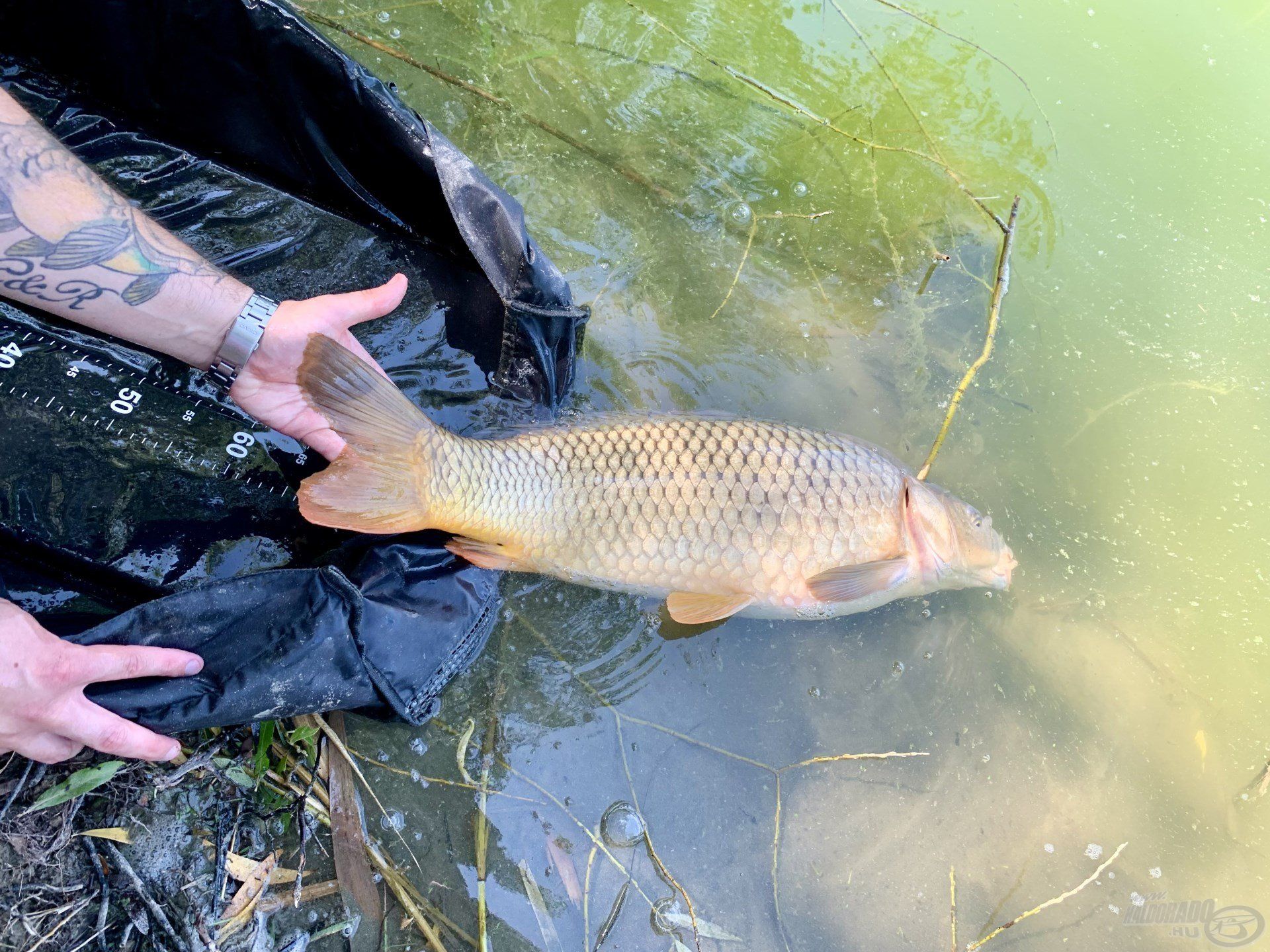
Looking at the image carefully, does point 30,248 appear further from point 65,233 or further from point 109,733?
point 109,733

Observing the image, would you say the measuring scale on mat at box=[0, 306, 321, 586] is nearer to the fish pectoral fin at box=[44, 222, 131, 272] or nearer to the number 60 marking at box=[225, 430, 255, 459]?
the number 60 marking at box=[225, 430, 255, 459]

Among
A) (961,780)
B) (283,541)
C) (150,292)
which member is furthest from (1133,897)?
(150,292)

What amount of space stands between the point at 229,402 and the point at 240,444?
0.11 meters

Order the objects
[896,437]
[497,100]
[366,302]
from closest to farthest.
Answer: [366,302]
[896,437]
[497,100]

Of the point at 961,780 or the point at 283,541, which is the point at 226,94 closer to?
the point at 283,541

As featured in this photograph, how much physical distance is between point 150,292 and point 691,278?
1.42 meters

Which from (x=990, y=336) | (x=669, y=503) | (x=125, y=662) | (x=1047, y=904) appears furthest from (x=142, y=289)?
(x=1047, y=904)

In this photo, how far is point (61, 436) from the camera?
1.67 m

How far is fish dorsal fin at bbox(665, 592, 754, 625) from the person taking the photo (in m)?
1.80

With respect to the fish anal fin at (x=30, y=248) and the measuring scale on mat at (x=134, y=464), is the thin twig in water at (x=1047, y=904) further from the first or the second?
the fish anal fin at (x=30, y=248)

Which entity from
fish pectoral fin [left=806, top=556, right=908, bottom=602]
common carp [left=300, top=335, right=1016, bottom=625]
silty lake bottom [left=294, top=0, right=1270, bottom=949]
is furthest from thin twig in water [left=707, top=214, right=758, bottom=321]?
fish pectoral fin [left=806, top=556, right=908, bottom=602]

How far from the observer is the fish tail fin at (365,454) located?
1.54m

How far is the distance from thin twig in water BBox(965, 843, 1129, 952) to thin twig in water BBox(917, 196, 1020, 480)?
102cm

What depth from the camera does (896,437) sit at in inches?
87.5
